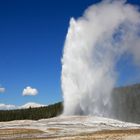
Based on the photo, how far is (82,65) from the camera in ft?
385

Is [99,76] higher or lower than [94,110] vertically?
higher

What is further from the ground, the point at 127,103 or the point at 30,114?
the point at 30,114

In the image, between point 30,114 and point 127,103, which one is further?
point 30,114

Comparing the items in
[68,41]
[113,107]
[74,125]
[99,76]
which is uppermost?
[68,41]

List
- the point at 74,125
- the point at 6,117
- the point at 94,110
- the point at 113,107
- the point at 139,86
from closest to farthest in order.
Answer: the point at 74,125, the point at 94,110, the point at 113,107, the point at 139,86, the point at 6,117

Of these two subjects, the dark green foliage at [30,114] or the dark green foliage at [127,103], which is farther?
the dark green foliage at [30,114]

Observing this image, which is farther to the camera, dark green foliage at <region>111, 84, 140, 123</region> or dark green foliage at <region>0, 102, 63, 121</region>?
dark green foliage at <region>0, 102, 63, 121</region>

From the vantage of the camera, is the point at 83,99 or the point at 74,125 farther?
the point at 83,99

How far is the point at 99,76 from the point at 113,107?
1045 cm

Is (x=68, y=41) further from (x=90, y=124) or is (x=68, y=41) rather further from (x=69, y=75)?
(x=90, y=124)

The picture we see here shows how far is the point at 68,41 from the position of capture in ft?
395

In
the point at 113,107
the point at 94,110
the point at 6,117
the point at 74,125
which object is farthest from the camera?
the point at 6,117

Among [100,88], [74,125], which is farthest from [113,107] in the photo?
[74,125]

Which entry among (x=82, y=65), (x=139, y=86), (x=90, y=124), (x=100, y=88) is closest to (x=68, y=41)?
(x=82, y=65)
